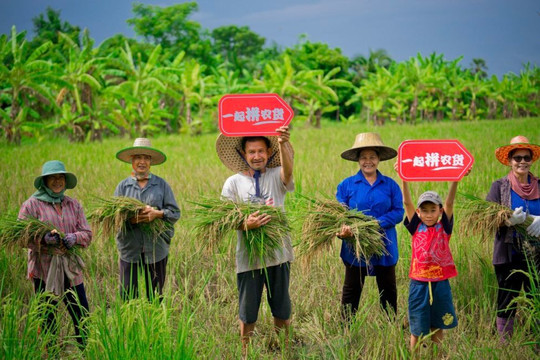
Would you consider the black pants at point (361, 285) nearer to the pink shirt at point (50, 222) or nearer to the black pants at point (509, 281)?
the black pants at point (509, 281)

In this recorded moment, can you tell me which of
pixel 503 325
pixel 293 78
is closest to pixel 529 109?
pixel 293 78

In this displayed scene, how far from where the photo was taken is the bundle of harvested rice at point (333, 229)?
98.6 inches

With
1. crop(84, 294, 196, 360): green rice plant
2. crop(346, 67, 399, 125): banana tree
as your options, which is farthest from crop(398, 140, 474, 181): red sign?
crop(346, 67, 399, 125): banana tree

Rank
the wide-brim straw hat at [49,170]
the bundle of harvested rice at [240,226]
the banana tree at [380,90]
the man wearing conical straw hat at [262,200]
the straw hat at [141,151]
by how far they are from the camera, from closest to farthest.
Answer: the bundle of harvested rice at [240,226], the man wearing conical straw hat at [262,200], the wide-brim straw hat at [49,170], the straw hat at [141,151], the banana tree at [380,90]

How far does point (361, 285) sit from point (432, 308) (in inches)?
18.0

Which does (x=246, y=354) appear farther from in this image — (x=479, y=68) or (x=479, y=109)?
(x=479, y=68)

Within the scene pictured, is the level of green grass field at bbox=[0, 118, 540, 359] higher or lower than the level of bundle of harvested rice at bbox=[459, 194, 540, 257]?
lower

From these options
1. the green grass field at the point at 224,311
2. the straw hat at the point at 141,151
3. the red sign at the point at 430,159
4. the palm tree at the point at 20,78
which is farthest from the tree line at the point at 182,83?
the red sign at the point at 430,159

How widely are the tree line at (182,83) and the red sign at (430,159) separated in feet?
36.4

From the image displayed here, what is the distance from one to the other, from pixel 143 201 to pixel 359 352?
150 cm

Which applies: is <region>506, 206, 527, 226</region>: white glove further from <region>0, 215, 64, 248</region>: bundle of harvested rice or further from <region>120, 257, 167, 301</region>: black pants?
<region>0, 215, 64, 248</region>: bundle of harvested rice

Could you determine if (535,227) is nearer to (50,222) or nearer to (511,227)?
(511,227)

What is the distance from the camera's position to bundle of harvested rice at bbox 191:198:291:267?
2.42 meters

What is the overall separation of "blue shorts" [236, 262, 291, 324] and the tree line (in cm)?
1077
